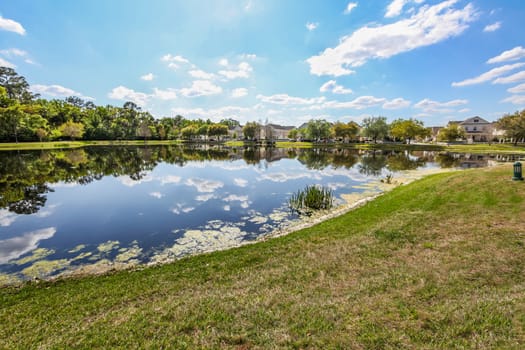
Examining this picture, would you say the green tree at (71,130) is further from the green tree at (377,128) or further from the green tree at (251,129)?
the green tree at (377,128)

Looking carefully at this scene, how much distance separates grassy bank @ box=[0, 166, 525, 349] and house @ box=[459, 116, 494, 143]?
9723 centimetres

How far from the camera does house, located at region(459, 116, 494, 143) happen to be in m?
Answer: 82.3

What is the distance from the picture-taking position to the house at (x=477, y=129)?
8231 centimetres

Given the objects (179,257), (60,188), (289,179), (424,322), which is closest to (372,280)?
(424,322)

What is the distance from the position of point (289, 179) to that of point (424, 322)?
63.1 ft

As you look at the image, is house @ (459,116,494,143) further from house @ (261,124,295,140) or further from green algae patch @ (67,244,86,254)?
green algae patch @ (67,244,86,254)

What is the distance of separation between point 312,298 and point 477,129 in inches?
4311

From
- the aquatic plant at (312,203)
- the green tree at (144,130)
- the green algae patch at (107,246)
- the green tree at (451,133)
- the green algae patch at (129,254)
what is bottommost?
the green algae patch at (129,254)

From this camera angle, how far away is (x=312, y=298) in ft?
16.1

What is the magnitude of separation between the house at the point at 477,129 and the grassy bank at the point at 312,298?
319 ft

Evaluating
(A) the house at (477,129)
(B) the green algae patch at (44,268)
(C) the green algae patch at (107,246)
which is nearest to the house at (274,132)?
(A) the house at (477,129)

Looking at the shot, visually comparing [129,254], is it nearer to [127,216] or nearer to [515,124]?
[127,216]

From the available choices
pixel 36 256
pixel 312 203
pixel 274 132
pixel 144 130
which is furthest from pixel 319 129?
pixel 36 256

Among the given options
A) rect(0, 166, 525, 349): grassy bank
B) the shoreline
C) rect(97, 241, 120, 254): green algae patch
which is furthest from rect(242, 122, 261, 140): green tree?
rect(0, 166, 525, 349): grassy bank
